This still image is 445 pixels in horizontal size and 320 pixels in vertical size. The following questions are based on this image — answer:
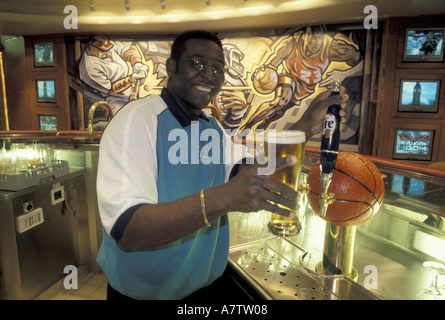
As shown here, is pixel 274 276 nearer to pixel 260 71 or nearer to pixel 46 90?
pixel 260 71

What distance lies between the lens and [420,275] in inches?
46.9

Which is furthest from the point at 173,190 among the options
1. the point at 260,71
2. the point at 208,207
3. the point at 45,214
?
the point at 260,71

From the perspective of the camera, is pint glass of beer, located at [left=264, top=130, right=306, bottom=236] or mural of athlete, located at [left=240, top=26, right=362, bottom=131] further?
mural of athlete, located at [left=240, top=26, right=362, bottom=131]

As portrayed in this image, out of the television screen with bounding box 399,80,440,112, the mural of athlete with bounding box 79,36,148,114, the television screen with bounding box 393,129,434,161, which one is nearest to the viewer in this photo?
the television screen with bounding box 399,80,440,112

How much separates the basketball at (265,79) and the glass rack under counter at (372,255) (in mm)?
4653

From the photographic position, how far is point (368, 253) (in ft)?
4.50

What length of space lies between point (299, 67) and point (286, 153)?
17.8 feet

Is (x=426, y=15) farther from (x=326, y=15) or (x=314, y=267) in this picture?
(x=314, y=267)

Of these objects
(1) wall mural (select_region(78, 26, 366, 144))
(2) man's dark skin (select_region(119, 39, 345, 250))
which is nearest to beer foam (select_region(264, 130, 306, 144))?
(2) man's dark skin (select_region(119, 39, 345, 250))

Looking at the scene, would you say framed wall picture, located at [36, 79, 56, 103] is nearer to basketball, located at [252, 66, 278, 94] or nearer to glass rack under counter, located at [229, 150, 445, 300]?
basketball, located at [252, 66, 278, 94]

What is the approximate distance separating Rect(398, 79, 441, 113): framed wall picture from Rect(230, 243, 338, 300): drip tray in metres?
4.80

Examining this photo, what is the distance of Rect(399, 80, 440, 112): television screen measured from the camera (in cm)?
478

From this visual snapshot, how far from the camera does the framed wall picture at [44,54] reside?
6.67 meters
